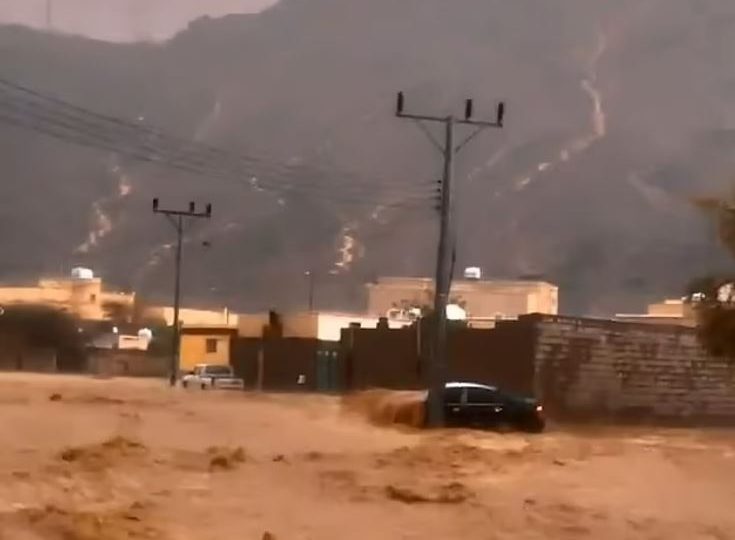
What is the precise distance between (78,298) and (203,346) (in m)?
30.7

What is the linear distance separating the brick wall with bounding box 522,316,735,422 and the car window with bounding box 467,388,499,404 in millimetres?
6684

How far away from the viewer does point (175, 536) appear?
16000 millimetres

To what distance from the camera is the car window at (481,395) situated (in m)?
40.9

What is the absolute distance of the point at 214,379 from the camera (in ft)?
226

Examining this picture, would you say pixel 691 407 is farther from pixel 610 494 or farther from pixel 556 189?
pixel 556 189

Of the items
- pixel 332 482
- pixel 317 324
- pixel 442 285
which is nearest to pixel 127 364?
pixel 317 324

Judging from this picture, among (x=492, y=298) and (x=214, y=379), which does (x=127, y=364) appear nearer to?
(x=214, y=379)

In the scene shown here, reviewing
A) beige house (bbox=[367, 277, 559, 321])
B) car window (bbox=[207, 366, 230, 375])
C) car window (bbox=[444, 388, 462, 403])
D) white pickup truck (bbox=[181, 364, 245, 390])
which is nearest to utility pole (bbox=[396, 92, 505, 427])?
car window (bbox=[444, 388, 462, 403])

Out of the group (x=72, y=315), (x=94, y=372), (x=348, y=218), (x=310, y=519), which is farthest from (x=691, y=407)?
(x=348, y=218)

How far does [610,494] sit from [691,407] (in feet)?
96.8

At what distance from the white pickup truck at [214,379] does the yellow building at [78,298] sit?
124 feet

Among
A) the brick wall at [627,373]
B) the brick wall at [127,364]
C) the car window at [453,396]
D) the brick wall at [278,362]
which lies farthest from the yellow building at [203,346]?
the car window at [453,396]

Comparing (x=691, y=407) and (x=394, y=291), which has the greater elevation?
(x=394, y=291)

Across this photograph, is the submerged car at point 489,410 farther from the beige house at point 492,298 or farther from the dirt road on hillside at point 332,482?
the beige house at point 492,298
